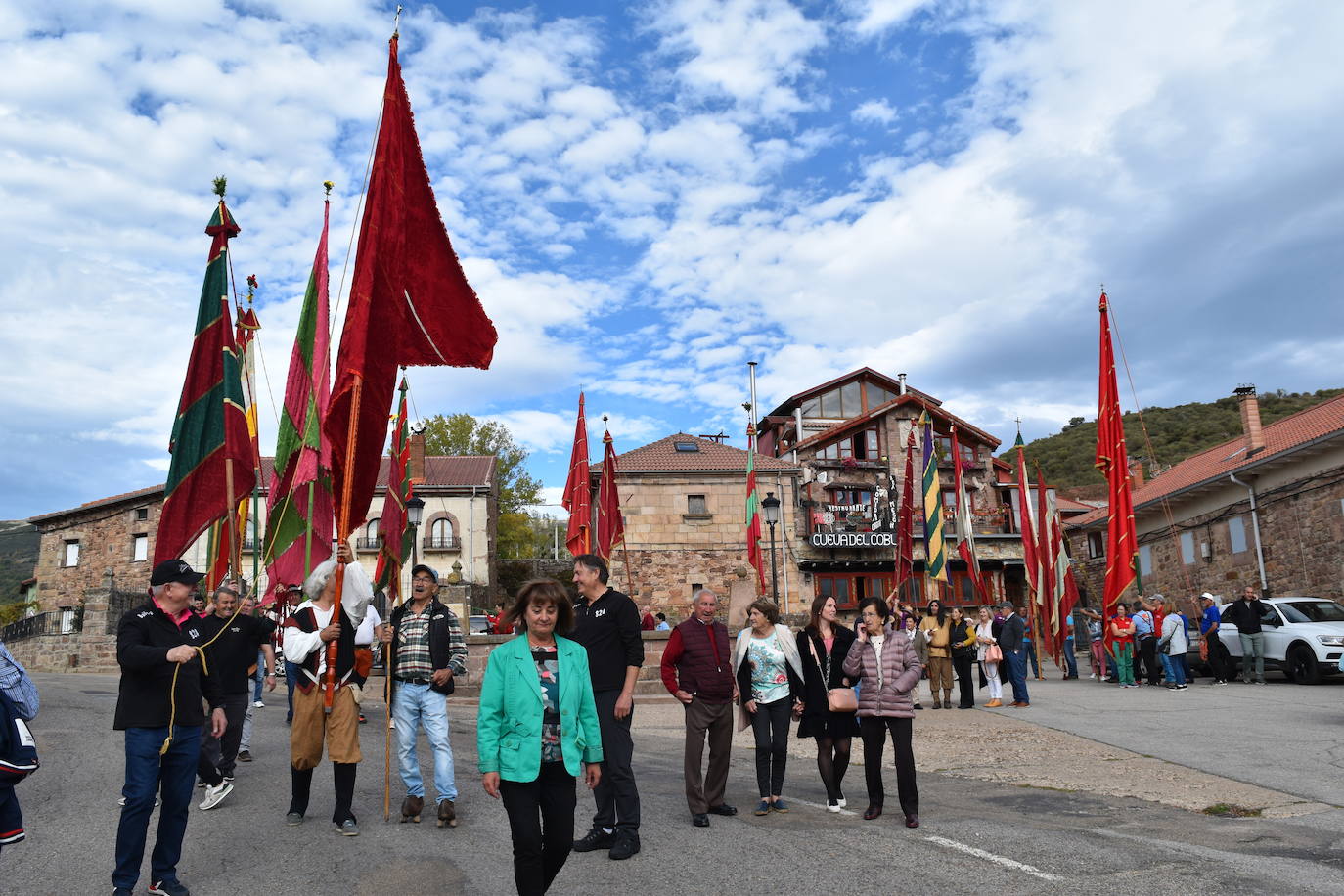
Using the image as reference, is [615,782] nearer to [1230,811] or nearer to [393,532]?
[393,532]

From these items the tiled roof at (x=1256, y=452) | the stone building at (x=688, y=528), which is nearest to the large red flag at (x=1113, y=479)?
the tiled roof at (x=1256, y=452)

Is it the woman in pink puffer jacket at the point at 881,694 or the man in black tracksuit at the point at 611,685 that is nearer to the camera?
the man in black tracksuit at the point at 611,685

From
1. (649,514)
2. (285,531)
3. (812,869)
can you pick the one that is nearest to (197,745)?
(812,869)

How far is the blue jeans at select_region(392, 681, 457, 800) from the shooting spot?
6820mm

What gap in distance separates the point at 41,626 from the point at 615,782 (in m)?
29.1

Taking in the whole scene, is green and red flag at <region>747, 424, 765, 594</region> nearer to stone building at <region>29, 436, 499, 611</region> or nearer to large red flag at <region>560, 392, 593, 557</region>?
large red flag at <region>560, 392, 593, 557</region>

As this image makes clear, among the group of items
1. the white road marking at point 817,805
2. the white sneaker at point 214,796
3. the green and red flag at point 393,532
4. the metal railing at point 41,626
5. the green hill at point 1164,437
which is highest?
the green hill at point 1164,437

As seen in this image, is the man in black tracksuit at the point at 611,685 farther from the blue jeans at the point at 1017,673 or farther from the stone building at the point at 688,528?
the stone building at the point at 688,528

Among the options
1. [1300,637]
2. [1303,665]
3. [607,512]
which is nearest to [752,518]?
[607,512]

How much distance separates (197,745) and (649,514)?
109ft

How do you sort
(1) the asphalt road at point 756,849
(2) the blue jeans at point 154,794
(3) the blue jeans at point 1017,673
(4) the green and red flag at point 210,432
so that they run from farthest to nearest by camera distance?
(3) the blue jeans at point 1017,673 → (4) the green and red flag at point 210,432 → (1) the asphalt road at point 756,849 → (2) the blue jeans at point 154,794

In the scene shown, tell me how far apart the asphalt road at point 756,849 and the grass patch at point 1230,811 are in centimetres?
15

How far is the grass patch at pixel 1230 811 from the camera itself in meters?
6.80

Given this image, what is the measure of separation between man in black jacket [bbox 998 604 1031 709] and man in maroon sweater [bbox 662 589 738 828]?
31.5ft
